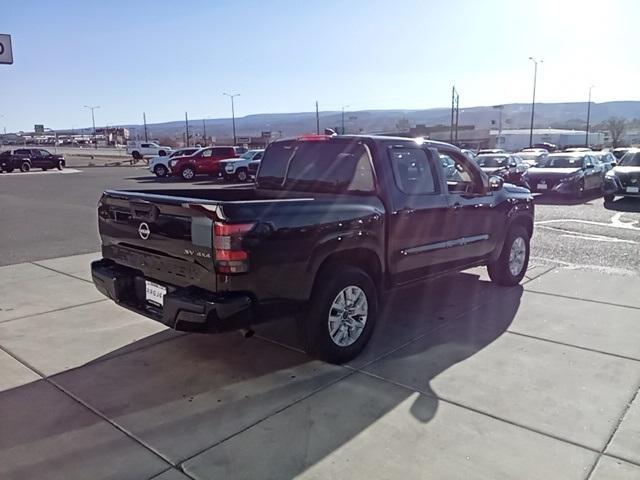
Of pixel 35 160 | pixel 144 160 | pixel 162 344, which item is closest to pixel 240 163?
pixel 35 160

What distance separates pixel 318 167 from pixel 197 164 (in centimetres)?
2884

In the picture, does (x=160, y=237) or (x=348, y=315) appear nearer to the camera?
(x=160, y=237)

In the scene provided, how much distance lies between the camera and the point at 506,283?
270 inches

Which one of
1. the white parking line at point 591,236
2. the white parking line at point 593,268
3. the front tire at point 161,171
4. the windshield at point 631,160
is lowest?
the front tire at point 161,171

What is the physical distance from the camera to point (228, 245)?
11.8 feet

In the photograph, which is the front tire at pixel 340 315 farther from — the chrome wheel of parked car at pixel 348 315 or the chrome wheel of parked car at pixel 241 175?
the chrome wheel of parked car at pixel 241 175

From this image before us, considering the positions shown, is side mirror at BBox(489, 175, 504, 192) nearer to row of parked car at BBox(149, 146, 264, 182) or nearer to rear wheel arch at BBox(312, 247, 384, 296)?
rear wheel arch at BBox(312, 247, 384, 296)

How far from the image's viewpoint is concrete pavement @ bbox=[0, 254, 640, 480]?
312 cm

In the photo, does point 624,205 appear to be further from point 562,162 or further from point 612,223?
point 612,223

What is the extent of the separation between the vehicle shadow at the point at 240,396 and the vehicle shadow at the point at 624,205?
12.0 meters

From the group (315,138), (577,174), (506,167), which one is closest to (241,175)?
(506,167)

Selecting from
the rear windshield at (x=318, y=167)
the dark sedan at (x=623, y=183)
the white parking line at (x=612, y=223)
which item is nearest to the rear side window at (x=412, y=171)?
the rear windshield at (x=318, y=167)

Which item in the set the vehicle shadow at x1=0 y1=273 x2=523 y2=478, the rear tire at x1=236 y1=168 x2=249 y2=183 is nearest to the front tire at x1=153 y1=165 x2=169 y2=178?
the rear tire at x1=236 y1=168 x2=249 y2=183

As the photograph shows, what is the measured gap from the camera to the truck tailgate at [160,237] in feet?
12.2
